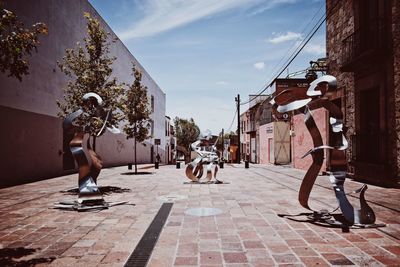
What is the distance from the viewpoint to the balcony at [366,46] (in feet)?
41.4

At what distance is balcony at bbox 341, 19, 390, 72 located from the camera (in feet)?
41.4

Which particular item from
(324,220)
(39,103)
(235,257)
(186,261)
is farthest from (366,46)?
(39,103)

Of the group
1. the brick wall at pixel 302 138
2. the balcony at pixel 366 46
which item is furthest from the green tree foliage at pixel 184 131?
the balcony at pixel 366 46

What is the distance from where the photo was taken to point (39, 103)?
607 inches

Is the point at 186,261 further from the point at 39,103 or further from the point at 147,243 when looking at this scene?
the point at 39,103

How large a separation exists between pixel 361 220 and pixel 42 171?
14.2m

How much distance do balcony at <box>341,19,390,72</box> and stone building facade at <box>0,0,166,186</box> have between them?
14.1m

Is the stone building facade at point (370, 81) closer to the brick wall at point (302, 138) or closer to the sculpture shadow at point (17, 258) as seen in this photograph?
the brick wall at point (302, 138)

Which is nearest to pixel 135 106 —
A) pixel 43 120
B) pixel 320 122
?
pixel 43 120

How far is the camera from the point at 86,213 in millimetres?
7332

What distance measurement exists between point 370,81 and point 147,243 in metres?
12.3

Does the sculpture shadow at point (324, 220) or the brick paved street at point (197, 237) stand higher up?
the sculpture shadow at point (324, 220)

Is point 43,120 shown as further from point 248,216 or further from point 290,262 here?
→ point 290,262

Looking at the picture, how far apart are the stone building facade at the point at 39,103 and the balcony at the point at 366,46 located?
14131 millimetres
